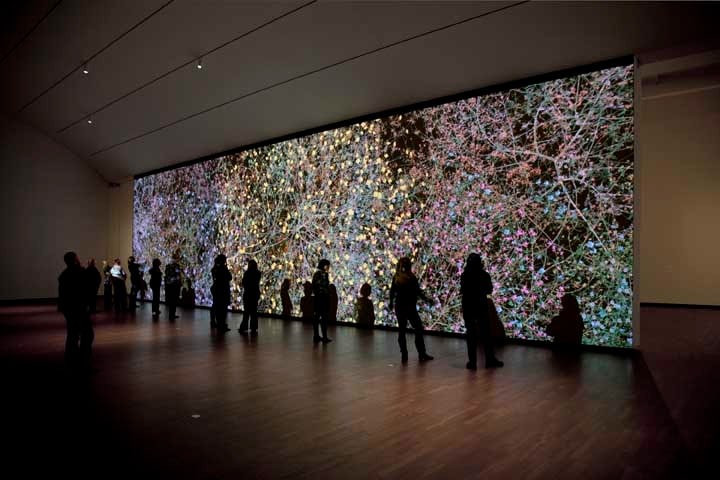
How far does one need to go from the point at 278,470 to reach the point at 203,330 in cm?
698

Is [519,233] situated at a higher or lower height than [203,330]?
higher

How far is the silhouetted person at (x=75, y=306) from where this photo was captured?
5938mm

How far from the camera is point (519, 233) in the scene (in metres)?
7.67

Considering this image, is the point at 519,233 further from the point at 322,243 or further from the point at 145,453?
the point at 145,453

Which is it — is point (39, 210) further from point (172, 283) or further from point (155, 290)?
point (172, 283)

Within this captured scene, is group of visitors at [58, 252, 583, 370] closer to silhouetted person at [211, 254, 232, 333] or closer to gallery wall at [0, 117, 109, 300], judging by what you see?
silhouetted person at [211, 254, 232, 333]

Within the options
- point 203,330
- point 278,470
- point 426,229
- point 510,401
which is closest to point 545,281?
point 426,229

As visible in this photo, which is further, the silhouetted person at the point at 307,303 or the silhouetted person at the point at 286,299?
the silhouetted person at the point at 286,299

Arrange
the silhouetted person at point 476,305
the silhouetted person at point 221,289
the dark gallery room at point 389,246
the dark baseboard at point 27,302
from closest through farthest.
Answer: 1. the dark gallery room at point 389,246
2. the silhouetted person at point 476,305
3. the silhouetted person at point 221,289
4. the dark baseboard at point 27,302

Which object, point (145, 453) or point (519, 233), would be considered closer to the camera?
point (145, 453)

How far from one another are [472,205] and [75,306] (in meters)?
6.25

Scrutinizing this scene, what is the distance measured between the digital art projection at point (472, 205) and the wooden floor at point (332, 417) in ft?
4.07

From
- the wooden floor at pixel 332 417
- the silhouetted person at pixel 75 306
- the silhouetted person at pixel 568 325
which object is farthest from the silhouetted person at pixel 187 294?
the silhouetted person at pixel 568 325

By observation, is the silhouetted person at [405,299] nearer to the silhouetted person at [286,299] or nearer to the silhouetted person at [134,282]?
the silhouetted person at [286,299]
